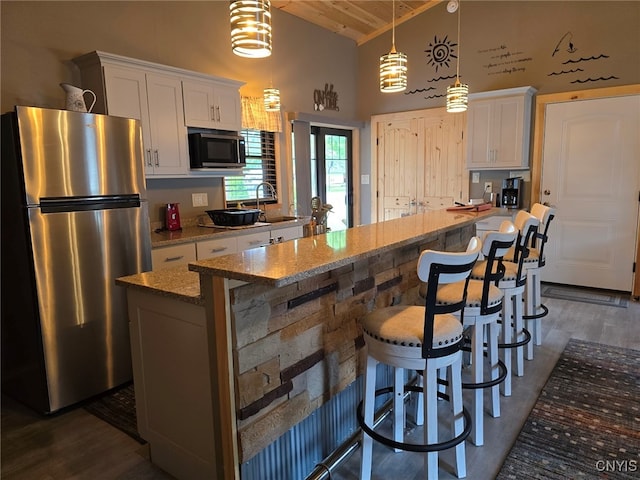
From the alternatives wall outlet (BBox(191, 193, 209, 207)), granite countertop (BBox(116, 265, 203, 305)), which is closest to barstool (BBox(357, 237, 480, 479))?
granite countertop (BBox(116, 265, 203, 305))

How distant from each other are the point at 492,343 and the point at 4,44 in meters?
3.68

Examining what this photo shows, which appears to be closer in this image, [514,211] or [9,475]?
[9,475]

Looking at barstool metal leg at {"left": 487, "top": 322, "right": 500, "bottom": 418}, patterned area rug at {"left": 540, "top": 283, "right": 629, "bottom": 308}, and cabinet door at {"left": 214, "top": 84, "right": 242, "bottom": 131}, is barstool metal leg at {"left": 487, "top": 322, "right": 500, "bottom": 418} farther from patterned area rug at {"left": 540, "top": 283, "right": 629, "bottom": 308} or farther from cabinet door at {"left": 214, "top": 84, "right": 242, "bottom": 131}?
cabinet door at {"left": 214, "top": 84, "right": 242, "bottom": 131}

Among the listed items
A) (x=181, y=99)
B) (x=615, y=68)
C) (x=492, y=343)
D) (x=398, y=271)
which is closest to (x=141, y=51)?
(x=181, y=99)

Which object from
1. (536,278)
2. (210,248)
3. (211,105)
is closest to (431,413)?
(536,278)

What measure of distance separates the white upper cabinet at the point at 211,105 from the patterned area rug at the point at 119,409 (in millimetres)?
2214

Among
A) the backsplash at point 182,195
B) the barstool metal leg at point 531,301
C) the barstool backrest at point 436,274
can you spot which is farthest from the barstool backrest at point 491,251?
the backsplash at point 182,195

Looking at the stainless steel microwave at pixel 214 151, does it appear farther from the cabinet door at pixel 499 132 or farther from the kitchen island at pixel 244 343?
the cabinet door at pixel 499 132

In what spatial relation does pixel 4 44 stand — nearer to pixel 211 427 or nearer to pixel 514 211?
pixel 211 427

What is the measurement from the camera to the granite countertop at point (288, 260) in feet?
4.65

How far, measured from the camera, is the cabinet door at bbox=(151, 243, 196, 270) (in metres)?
3.13

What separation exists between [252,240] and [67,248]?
5.31 ft

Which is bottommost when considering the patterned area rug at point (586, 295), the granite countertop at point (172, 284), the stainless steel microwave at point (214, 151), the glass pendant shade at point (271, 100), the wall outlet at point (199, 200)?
the patterned area rug at point (586, 295)

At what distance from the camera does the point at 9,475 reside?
2.02 metres
